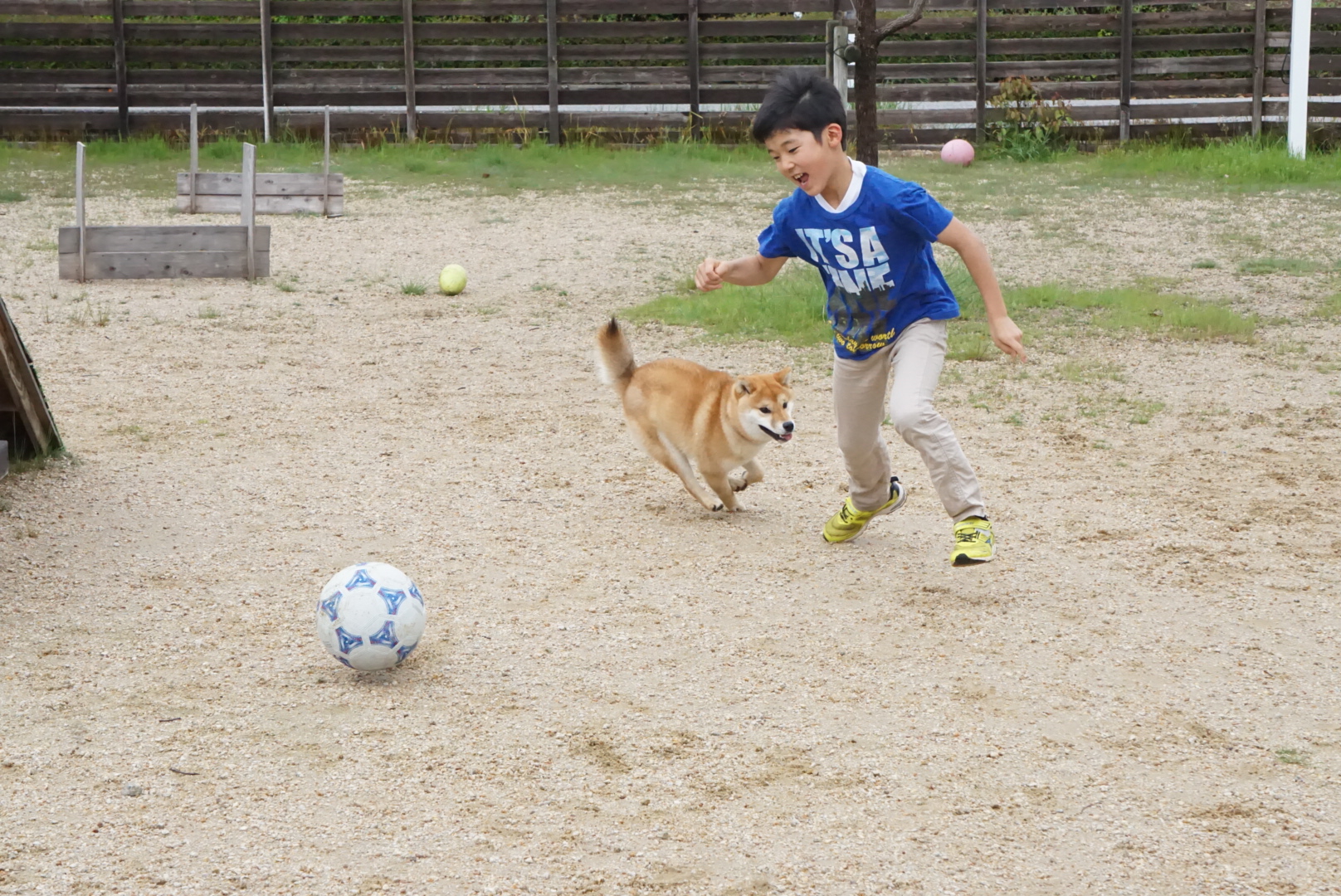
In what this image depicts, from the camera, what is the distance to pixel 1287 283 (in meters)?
10.4

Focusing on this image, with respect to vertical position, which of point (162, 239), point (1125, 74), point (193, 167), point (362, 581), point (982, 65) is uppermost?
point (982, 65)

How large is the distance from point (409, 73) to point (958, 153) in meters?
7.69

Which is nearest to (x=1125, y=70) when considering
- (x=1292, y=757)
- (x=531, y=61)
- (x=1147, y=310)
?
(x=531, y=61)

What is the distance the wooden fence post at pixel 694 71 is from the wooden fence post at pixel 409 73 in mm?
3853

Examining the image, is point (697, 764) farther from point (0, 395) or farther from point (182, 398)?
point (182, 398)

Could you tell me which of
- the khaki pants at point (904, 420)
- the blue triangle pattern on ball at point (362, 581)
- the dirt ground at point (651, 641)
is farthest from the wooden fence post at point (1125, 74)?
the blue triangle pattern on ball at point (362, 581)

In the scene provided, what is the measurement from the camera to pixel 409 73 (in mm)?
19922

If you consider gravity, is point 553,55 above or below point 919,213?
above

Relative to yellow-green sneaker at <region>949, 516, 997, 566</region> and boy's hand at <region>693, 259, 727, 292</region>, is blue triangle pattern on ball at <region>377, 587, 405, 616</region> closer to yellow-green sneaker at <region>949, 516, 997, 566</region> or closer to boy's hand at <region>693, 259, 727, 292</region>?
boy's hand at <region>693, 259, 727, 292</region>

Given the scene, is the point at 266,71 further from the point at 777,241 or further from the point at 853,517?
the point at 853,517

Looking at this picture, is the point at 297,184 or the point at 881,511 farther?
the point at 297,184

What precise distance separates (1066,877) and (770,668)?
1311 millimetres

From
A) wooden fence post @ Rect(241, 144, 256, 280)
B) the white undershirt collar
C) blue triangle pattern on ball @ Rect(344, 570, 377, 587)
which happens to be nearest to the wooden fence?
wooden fence post @ Rect(241, 144, 256, 280)

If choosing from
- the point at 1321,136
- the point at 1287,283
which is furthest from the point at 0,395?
the point at 1321,136
